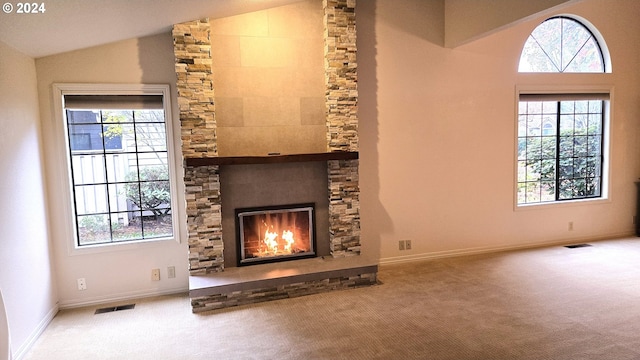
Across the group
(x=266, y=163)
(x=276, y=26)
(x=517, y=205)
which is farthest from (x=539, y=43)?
(x=266, y=163)

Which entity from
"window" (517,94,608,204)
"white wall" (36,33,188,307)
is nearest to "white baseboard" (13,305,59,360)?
"white wall" (36,33,188,307)

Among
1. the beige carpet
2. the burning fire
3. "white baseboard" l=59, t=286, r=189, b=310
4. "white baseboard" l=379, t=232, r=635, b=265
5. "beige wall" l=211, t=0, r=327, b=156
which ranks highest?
"beige wall" l=211, t=0, r=327, b=156

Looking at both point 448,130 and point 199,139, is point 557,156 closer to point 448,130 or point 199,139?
point 448,130

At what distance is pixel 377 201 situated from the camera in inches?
190

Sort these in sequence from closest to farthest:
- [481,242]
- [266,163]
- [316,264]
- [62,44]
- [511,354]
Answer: [511,354] → [62,44] → [266,163] → [316,264] → [481,242]

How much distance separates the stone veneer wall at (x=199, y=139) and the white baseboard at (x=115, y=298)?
423 millimetres

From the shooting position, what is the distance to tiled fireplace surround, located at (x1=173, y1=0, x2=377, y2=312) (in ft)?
12.4

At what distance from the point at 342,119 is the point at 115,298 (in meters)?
3.02

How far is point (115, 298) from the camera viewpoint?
13.1 feet

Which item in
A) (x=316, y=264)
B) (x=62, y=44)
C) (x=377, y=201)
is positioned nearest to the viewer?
(x=62, y=44)

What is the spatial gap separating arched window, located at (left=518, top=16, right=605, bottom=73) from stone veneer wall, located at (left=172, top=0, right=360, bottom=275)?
267 cm

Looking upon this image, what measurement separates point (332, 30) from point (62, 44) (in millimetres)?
2565

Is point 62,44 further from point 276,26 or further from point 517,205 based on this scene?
point 517,205

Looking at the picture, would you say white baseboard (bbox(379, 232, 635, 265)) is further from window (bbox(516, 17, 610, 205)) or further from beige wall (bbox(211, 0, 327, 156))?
beige wall (bbox(211, 0, 327, 156))
